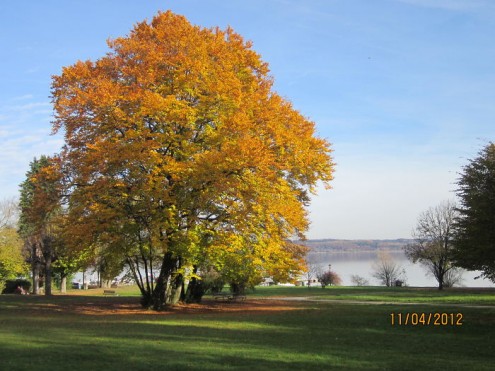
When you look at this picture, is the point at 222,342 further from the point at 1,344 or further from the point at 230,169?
the point at 230,169

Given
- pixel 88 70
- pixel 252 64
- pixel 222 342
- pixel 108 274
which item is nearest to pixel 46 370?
pixel 222 342

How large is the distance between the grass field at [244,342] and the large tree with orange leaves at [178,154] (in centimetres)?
325

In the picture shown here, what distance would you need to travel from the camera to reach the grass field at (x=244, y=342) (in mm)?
10383

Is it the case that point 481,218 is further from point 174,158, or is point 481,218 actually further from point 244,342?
point 174,158

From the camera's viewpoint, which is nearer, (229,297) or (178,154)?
(178,154)

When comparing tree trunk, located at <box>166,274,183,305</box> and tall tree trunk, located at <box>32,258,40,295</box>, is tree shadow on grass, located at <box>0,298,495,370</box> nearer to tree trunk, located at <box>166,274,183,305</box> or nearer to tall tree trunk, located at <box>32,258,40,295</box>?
tree trunk, located at <box>166,274,183,305</box>

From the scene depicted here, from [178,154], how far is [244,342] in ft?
36.8

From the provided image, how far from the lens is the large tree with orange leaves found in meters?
21.3

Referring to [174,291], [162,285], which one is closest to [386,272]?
[174,291]

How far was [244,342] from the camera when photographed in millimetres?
13750

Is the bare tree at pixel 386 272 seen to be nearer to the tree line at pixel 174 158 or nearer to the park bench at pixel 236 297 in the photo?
Result: the park bench at pixel 236 297

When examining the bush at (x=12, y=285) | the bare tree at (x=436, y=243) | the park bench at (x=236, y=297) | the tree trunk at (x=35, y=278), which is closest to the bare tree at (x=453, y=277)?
the bare tree at (x=436, y=243)

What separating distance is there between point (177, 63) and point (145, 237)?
8.23 meters

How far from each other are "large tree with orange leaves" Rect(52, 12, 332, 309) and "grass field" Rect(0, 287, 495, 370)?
10.7ft
